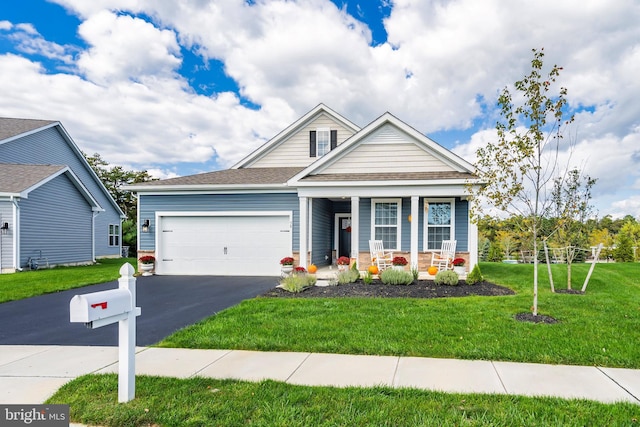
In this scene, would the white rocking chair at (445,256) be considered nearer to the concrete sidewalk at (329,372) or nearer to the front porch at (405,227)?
the front porch at (405,227)

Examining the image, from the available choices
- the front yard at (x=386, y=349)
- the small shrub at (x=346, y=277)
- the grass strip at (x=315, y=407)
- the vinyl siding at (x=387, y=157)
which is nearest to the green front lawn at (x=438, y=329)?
the front yard at (x=386, y=349)

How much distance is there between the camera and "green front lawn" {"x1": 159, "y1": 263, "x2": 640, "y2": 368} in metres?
4.89

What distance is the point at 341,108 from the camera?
19016 millimetres

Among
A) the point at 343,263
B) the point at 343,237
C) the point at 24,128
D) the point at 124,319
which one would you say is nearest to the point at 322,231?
the point at 343,237

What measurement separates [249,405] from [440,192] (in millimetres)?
9943

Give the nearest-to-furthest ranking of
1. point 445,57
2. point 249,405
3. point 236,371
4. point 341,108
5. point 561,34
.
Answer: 1. point 249,405
2. point 236,371
3. point 561,34
4. point 445,57
5. point 341,108

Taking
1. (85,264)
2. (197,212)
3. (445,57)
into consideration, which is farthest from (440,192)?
(85,264)

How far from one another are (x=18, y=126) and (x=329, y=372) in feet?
80.6

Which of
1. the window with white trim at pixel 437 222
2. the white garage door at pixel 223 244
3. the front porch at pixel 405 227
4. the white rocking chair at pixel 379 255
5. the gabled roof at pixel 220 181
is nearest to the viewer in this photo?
the front porch at pixel 405 227

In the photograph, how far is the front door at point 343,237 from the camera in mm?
17562

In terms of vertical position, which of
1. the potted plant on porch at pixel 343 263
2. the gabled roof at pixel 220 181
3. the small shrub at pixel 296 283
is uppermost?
the gabled roof at pixel 220 181

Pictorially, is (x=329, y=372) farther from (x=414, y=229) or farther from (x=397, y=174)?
(x=397, y=174)

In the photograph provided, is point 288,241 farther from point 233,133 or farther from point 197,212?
point 233,133

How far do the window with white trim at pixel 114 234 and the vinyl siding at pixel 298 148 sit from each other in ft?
46.5
